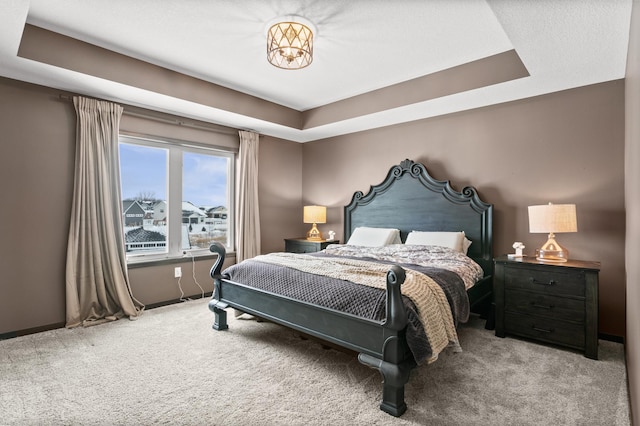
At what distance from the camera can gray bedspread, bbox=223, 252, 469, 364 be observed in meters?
2.02

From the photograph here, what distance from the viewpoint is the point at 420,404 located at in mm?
2025

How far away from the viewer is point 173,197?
4277 millimetres

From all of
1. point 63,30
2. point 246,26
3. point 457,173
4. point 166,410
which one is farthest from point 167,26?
point 457,173

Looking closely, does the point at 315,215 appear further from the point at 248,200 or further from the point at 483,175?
the point at 483,175

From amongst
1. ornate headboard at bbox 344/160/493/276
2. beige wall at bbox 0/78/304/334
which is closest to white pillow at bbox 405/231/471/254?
ornate headboard at bbox 344/160/493/276

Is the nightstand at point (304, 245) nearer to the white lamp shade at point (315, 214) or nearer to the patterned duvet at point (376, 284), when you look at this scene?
the white lamp shade at point (315, 214)

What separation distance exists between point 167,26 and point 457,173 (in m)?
3.24

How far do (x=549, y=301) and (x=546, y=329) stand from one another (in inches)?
9.3

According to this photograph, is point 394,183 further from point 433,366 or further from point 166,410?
point 166,410

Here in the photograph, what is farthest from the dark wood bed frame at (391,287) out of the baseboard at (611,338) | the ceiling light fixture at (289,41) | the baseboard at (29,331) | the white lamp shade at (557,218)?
the ceiling light fixture at (289,41)

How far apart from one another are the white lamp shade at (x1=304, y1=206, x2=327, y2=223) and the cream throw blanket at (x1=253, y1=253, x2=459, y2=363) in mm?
2086

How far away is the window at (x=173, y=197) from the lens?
156 inches

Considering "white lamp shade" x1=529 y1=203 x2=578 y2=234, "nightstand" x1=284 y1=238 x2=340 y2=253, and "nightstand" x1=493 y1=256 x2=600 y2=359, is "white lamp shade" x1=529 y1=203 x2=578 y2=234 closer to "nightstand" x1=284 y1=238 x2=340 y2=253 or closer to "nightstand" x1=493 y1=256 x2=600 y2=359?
"nightstand" x1=493 y1=256 x2=600 y2=359

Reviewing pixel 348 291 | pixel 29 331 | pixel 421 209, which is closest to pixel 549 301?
pixel 421 209
